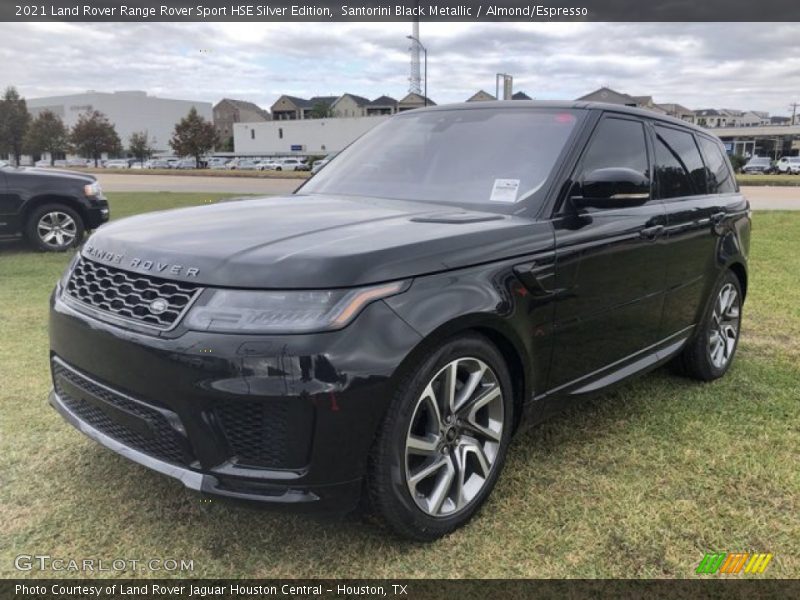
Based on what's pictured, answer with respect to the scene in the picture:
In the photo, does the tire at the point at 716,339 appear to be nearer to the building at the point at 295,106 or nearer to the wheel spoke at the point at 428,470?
the wheel spoke at the point at 428,470

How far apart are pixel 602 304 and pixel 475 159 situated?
966 millimetres

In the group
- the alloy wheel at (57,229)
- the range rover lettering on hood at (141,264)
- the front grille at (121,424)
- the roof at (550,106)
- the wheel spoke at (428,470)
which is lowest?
the wheel spoke at (428,470)

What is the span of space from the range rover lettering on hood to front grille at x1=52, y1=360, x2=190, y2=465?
1.54 feet

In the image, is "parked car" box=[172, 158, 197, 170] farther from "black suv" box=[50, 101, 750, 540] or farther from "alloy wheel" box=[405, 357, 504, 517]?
"alloy wheel" box=[405, 357, 504, 517]

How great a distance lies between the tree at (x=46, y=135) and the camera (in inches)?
2712

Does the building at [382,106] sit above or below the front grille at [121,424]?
above

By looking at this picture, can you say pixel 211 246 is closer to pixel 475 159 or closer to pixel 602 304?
pixel 475 159

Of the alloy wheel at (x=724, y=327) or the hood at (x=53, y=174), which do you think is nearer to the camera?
the alloy wheel at (x=724, y=327)

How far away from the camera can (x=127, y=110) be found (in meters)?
112

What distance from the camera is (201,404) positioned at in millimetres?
2242

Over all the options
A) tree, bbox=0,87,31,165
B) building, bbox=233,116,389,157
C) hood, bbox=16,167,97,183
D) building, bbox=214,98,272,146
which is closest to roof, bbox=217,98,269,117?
building, bbox=214,98,272,146

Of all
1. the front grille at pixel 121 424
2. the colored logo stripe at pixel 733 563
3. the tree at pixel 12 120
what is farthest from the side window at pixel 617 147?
the tree at pixel 12 120

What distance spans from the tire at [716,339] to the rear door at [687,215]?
20 cm

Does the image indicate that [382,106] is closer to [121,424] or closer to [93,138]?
[93,138]
